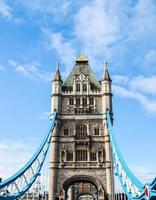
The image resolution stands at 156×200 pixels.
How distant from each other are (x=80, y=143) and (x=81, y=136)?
1031mm

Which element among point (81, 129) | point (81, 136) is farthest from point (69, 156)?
point (81, 129)

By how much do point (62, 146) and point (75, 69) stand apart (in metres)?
14.1

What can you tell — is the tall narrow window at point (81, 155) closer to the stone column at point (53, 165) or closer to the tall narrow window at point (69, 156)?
the tall narrow window at point (69, 156)

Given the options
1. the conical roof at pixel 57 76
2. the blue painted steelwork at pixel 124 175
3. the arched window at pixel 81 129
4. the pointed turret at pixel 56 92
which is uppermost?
the conical roof at pixel 57 76

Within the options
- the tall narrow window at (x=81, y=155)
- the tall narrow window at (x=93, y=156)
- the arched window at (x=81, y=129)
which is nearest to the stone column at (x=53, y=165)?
the tall narrow window at (x=81, y=155)

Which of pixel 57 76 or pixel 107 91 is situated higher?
pixel 57 76

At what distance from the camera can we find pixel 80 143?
48094mm

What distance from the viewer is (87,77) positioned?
54156mm

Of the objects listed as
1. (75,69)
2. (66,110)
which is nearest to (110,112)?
(66,110)

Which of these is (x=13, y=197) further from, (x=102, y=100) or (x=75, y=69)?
(x=75, y=69)

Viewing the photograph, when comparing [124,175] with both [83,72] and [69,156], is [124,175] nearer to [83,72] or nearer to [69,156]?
[69,156]

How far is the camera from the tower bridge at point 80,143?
45.3 m

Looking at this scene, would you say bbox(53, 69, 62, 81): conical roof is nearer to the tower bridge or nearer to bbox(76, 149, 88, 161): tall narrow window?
the tower bridge

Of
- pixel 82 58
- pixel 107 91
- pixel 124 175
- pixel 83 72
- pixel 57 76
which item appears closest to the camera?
pixel 124 175
